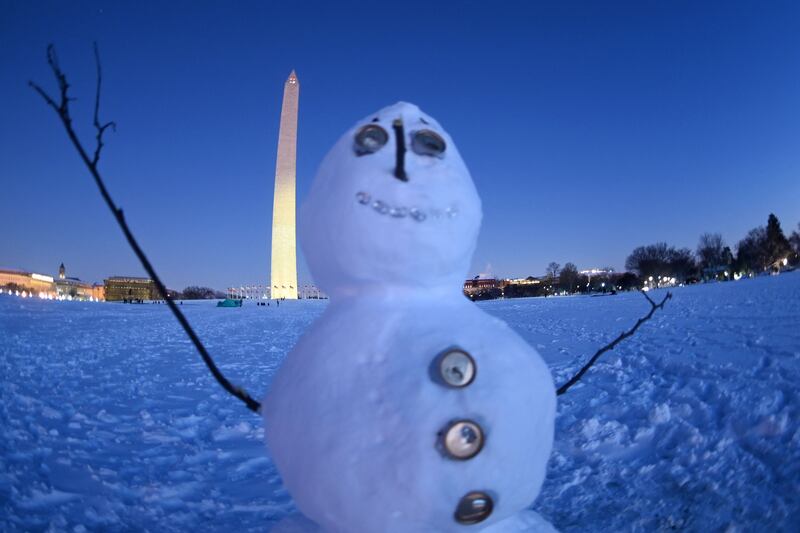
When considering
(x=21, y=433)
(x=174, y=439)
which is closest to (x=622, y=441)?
(x=174, y=439)

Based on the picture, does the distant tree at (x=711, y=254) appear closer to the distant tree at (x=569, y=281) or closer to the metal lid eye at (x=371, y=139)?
the distant tree at (x=569, y=281)

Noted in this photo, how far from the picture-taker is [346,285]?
4.49ft

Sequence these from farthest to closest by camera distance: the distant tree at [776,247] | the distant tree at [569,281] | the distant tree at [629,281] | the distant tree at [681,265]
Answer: the distant tree at [569,281]
the distant tree at [681,265]
the distant tree at [776,247]
the distant tree at [629,281]

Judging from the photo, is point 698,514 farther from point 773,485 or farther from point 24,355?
point 24,355

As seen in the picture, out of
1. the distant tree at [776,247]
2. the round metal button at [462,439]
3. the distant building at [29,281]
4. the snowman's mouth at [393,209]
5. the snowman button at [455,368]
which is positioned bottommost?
the round metal button at [462,439]

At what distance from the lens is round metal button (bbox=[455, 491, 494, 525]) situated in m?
1.05

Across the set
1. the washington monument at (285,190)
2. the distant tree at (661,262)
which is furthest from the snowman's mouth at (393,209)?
the distant tree at (661,262)

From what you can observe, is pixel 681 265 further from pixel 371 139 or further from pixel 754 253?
pixel 371 139

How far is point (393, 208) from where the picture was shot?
1227 millimetres

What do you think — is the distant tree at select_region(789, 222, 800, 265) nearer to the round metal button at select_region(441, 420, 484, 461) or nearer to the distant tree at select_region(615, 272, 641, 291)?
the distant tree at select_region(615, 272, 641, 291)

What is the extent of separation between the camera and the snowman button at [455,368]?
1.06m

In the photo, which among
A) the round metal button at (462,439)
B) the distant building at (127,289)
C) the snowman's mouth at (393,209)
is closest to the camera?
the round metal button at (462,439)

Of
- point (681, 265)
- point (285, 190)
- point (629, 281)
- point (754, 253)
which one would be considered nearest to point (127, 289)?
point (285, 190)

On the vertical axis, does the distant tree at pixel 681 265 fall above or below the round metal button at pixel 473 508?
above
